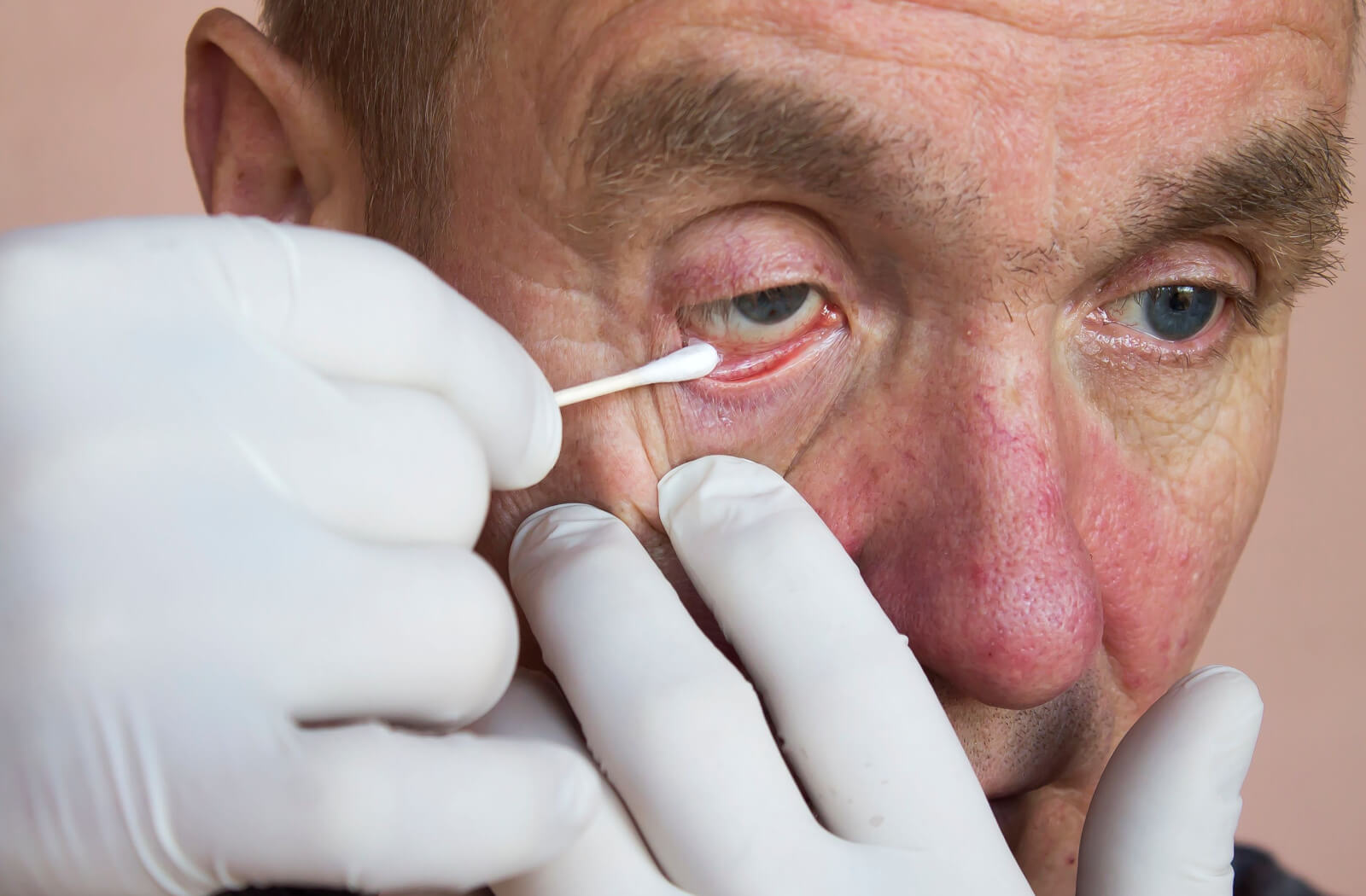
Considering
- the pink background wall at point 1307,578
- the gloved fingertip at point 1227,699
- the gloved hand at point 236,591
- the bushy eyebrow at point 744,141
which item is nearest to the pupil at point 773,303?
the bushy eyebrow at point 744,141

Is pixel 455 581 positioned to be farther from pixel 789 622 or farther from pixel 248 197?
pixel 248 197

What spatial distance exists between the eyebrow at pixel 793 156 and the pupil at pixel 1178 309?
137 millimetres

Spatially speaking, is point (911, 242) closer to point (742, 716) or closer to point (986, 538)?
point (986, 538)

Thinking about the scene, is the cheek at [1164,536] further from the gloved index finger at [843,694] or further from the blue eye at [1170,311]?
the gloved index finger at [843,694]

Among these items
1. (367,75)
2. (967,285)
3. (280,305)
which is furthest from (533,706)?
(367,75)

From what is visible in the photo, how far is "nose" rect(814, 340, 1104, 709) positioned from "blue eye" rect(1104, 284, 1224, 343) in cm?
17

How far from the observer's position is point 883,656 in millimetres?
947

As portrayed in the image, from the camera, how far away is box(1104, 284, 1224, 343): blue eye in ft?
3.85

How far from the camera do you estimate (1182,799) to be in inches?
42.2

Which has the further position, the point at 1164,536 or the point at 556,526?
the point at 1164,536

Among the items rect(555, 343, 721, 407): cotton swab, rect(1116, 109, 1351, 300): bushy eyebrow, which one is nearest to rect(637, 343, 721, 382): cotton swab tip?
rect(555, 343, 721, 407): cotton swab

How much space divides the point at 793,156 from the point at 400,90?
40 cm

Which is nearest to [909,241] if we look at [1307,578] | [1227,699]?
[1227,699]

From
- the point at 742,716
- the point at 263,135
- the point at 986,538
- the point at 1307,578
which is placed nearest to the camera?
the point at 742,716
